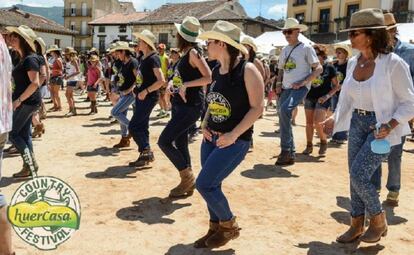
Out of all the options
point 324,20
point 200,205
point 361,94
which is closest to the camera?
point 361,94

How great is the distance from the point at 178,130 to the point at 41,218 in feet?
6.09

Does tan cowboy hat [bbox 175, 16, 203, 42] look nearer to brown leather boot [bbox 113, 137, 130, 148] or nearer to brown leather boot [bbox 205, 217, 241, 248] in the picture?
brown leather boot [bbox 205, 217, 241, 248]

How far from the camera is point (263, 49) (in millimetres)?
23734

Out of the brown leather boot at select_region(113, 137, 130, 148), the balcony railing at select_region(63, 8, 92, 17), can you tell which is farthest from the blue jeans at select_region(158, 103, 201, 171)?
the balcony railing at select_region(63, 8, 92, 17)

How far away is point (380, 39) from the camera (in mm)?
3570

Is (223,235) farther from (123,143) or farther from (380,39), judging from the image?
(123,143)

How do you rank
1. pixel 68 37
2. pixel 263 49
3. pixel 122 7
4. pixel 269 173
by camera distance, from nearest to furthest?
pixel 269 173 → pixel 263 49 → pixel 68 37 → pixel 122 7

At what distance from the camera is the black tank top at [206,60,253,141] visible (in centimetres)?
348

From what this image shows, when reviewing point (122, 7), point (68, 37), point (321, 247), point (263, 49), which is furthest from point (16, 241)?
point (122, 7)

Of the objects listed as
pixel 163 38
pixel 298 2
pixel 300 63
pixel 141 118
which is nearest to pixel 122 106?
pixel 141 118

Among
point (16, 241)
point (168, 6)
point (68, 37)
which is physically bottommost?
point (16, 241)

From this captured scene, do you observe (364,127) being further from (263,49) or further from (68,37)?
(68,37)

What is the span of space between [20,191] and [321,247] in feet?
8.93

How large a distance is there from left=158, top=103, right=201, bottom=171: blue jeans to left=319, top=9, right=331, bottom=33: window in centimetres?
3802
